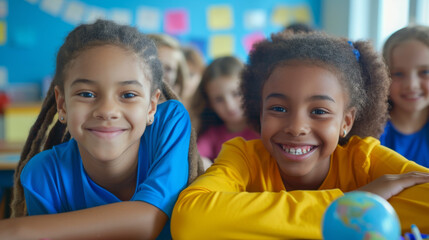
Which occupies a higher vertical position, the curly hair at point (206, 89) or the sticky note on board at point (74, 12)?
the sticky note on board at point (74, 12)

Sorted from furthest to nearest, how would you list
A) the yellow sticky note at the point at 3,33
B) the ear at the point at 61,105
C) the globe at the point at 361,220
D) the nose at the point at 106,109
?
the yellow sticky note at the point at 3,33 → the ear at the point at 61,105 → the nose at the point at 106,109 → the globe at the point at 361,220

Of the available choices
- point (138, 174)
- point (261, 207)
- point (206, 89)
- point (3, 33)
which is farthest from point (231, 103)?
point (3, 33)

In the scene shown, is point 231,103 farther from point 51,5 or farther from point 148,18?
point 51,5

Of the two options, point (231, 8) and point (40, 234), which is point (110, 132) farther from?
point (231, 8)

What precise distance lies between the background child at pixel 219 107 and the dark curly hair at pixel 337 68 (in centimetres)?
108

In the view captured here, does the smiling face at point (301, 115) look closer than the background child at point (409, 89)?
Yes

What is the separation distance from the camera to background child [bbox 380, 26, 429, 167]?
1762 mm

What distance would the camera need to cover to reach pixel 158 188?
3.46ft

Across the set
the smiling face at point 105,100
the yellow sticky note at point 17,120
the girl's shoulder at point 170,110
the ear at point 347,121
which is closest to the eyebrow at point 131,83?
the smiling face at point 105,100

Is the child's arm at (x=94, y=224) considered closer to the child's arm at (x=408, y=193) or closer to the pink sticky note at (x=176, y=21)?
the child's arm at (x=408, y=193)

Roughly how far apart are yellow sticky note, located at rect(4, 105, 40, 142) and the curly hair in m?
2.86

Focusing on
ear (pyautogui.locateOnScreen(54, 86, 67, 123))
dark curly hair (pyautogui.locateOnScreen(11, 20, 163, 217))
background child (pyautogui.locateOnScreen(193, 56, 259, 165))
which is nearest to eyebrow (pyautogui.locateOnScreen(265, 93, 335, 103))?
dark curly hair (pyautogui.locateOnScreen(11, 20, 163, 217))

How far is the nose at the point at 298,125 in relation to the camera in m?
1.12

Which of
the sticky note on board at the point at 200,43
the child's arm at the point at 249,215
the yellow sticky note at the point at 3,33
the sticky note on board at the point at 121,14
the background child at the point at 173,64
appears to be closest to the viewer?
the child's arm at the point at 249,215
